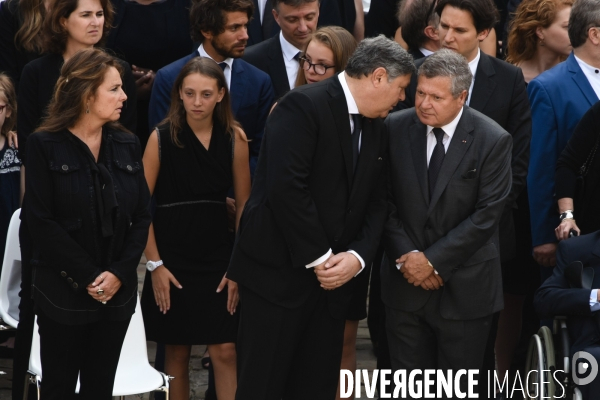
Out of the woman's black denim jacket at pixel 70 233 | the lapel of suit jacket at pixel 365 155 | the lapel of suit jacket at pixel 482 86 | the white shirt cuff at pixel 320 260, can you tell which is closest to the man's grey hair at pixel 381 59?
the lapel of suit jacket at pixel 365 155

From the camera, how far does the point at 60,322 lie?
13.9ft

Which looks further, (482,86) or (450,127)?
(482,86)

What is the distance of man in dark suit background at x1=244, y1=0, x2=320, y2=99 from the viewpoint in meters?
5.81

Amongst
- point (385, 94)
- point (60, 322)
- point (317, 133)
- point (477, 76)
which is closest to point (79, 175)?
point (60, 322)

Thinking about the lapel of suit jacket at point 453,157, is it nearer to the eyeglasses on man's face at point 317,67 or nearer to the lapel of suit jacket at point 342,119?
the lapel of suit jacket at point 342,119

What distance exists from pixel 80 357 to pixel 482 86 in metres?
2.43

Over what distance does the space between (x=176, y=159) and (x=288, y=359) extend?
1.24 metres

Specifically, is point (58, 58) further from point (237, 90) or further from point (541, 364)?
point (541, 364)

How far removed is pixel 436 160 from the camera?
181 inches

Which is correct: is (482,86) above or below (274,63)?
below

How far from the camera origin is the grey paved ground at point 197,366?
589 cm

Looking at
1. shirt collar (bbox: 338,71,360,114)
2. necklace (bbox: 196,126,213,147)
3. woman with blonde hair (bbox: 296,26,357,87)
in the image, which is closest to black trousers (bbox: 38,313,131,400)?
necklace (bbox: 196,126,213,147)

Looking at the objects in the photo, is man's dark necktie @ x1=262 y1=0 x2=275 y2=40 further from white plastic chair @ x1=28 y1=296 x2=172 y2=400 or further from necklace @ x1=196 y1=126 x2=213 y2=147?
white plastic chair @ x1=28 y1=296 x2=172 y2=400

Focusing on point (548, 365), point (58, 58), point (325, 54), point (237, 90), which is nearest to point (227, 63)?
point (237, 90)
